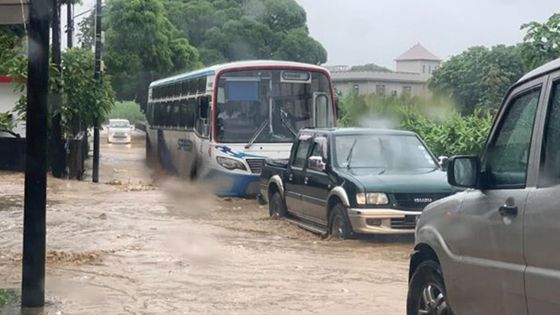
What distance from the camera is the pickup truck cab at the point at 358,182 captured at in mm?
12359

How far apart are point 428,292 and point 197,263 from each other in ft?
17.4

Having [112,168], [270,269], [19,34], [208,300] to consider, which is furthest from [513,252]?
[112,168]

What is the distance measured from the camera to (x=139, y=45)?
46.4 m

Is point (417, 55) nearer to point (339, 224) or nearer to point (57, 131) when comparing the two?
point (57, 131)

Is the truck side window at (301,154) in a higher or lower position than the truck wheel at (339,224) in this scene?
higher

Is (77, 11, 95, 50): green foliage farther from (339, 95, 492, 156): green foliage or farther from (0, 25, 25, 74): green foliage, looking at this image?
(339, 95, 492, 156): green foliage

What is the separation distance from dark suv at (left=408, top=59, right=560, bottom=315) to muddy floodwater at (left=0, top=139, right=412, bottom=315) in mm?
2666

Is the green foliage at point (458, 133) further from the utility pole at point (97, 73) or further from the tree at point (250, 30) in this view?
the tree at point (250, 30)

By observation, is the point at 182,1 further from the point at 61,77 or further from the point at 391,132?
the point at 391,132

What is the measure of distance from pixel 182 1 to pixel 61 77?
30473 mm

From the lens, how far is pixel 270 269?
10.8 m

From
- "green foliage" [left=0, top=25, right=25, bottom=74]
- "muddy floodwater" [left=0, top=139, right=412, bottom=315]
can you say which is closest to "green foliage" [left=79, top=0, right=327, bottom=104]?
"green foliage" [left=0, top=25, right=25, bottom=74]

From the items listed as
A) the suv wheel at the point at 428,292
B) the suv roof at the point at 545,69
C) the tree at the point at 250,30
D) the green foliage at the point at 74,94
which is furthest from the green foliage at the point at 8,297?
the tree at the point at 250,30

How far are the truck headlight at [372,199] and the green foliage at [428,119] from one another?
7.35 meters
